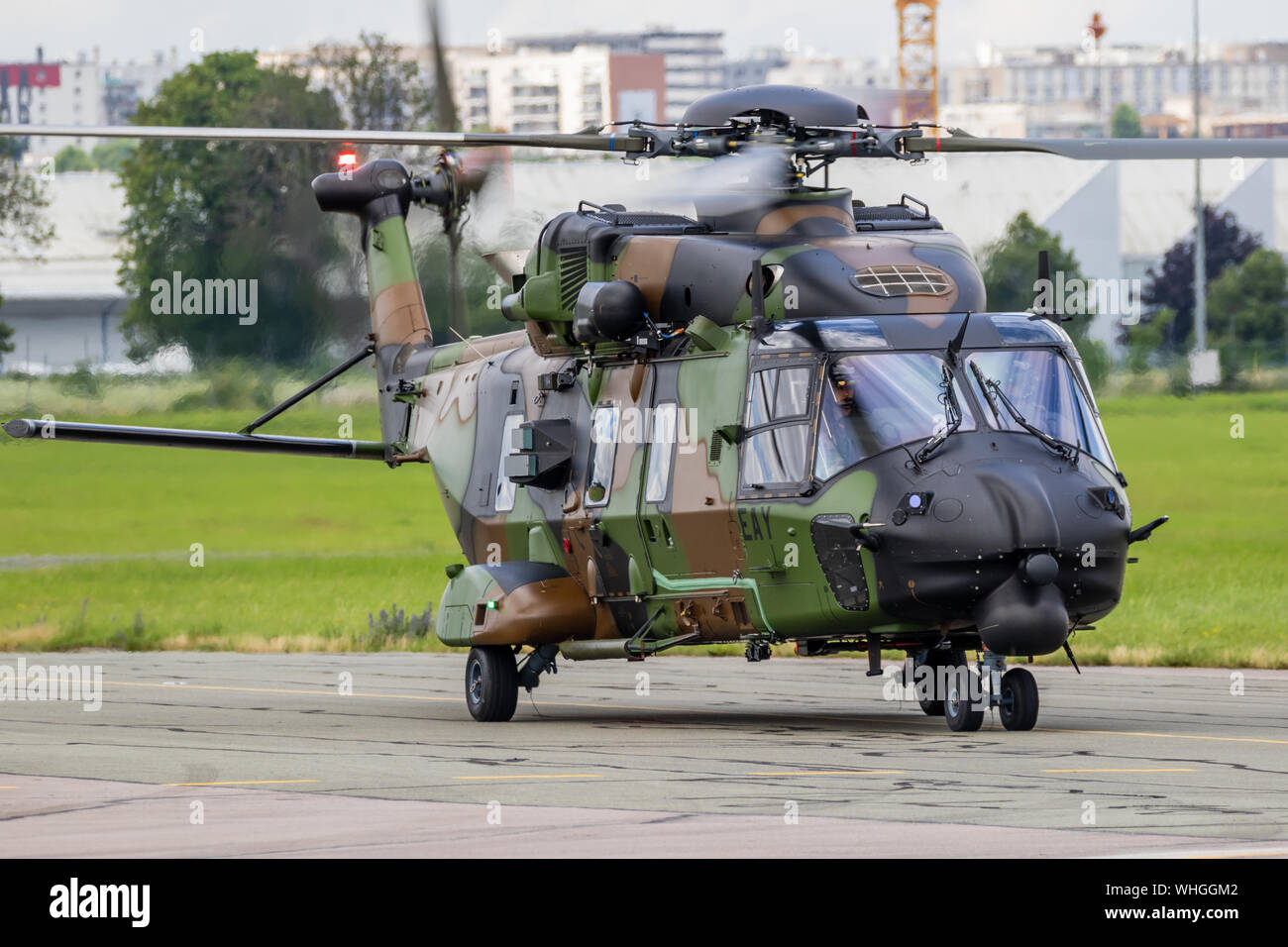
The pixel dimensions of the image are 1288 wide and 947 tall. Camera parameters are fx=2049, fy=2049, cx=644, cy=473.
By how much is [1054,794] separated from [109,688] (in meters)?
12.3

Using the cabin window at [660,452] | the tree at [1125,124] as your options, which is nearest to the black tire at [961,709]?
the cabin window at [660,452]

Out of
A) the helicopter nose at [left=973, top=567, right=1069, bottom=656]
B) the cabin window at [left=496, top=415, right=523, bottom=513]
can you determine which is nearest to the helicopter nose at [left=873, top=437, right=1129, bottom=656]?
the helicopter nose at [left=973, top=567, right=1069, bottom=656]

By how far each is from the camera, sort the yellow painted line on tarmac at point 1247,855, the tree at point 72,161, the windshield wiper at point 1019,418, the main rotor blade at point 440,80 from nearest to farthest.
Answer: the yellow painted line on tarmac at point 1247,855
the windshield wiper at point 1019,418
the main rotor blade at point 440,80
the tree at point 72,161

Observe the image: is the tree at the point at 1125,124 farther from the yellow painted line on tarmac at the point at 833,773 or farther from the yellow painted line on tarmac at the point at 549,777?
the yellow painted line on tarmac at the point at 549,777

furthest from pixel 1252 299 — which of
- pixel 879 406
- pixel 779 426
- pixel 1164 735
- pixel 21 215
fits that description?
pixel 879 406

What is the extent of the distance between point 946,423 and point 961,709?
2.18 metres

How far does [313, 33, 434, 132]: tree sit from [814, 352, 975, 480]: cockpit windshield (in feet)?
94.9

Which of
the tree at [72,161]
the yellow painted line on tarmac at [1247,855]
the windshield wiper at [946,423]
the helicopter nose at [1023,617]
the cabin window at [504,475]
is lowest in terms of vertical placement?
the yellow painted line on tarmac at [1247,855]

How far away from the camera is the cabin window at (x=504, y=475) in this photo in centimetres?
1800

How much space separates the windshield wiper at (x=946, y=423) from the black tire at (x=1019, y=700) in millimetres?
1914

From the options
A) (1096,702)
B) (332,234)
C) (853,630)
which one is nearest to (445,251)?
(332,234)
